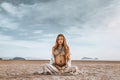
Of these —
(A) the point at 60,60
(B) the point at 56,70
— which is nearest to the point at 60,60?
(A) the point at 60,60

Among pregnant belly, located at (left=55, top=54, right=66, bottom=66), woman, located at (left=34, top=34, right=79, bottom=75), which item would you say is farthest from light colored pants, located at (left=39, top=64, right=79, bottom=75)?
pregnant belly, located at (left=55, top=54, right=66, bottom=66)

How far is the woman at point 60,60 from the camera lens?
442 inches

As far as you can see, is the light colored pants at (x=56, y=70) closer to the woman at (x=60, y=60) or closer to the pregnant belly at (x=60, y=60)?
the woman at (x=60, y=60)

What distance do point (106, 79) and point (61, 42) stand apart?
2884 mm

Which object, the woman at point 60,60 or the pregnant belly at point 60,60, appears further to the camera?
the pregnant belly at point 60,60

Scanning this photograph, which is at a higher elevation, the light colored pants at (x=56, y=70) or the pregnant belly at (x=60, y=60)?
the pregnant belly at (x=60, y=60)

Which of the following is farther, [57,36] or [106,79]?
[57,36]

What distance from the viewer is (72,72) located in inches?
444

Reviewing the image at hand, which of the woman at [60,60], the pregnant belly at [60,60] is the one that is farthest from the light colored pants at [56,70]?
the pregnant belly at [60,60]

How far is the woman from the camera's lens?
36.9 feet

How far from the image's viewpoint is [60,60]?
37.3 feet

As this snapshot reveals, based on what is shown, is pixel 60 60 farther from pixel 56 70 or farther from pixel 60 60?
pixel 56 70

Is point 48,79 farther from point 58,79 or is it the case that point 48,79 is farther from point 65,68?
point 65,68

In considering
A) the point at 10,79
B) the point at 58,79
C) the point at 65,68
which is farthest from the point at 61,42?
the point at 10,79
